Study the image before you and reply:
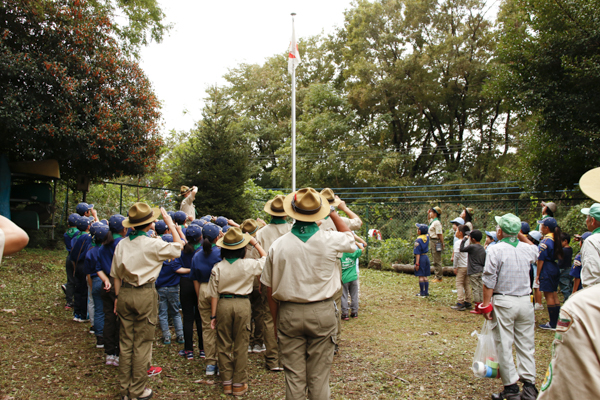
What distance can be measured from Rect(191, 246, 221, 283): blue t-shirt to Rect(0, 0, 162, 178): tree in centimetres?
674

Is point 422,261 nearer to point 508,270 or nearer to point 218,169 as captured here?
point 508,270

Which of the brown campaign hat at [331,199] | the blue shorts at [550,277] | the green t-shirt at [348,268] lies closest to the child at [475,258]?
the blue shorts at [550,277]

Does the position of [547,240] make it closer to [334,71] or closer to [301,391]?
[301,391]

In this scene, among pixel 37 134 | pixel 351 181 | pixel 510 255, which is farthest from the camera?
pixel 351 181

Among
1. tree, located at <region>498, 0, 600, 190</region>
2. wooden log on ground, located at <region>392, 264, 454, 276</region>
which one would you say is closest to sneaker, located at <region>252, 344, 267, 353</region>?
tree, located at <region>498, 0, 600, 190</region>

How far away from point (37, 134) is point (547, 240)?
1149cm

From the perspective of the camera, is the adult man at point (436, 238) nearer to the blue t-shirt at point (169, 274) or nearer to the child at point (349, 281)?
the child at point (349, 281)

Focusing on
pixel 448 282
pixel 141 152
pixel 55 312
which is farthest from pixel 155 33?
pixel 448 282

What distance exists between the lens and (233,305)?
15.7 feet

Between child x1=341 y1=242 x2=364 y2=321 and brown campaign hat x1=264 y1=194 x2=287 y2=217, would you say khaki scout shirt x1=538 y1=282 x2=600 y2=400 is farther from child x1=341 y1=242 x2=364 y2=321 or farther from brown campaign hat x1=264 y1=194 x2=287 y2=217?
child x1=341 y1=242 x2=364 y2=321

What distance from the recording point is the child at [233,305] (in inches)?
188

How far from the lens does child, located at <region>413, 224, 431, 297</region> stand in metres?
10.2

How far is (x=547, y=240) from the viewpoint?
24.4ft

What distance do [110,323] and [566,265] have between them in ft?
26.2
